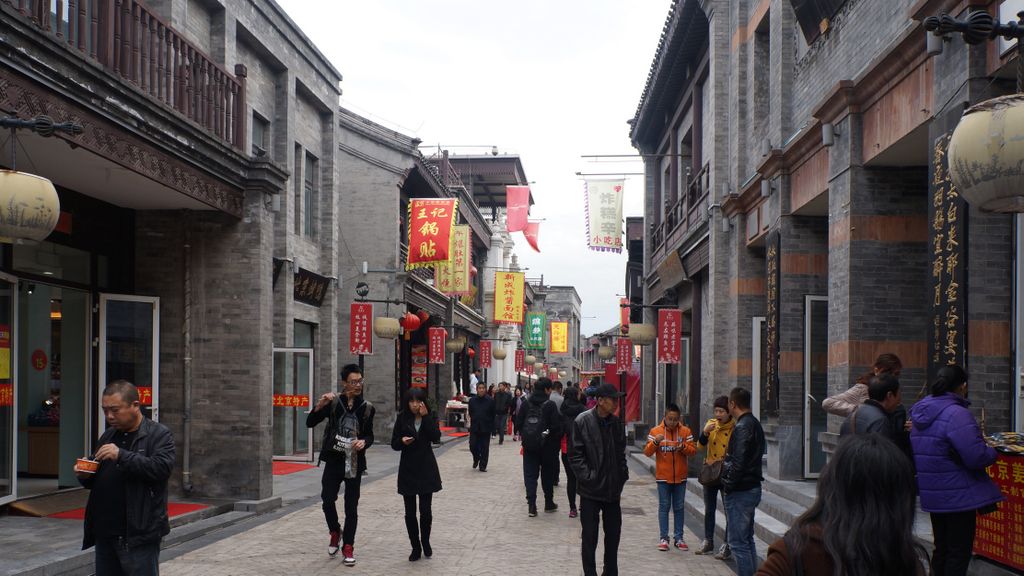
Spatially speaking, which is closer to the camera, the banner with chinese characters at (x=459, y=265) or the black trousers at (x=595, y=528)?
the black trousers at (x=595, y=528)

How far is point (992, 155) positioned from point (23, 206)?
627cm

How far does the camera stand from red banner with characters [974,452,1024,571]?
675 cm

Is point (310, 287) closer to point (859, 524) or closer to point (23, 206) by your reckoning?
point (23, 206)

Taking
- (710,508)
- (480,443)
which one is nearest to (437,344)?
(480,443)

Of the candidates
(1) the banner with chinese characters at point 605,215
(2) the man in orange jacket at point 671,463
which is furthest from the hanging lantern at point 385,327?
(2) the man in orange jacket at point 671,463

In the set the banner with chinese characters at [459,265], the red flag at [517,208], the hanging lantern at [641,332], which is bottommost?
the hanging lantern at [641,332]

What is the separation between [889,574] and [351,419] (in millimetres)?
7193

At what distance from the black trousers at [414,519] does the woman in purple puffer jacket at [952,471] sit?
4.68m

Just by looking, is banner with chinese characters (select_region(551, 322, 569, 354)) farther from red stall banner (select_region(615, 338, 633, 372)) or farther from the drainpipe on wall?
the drainpipe on wall

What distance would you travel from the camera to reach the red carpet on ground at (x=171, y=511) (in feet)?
35.9

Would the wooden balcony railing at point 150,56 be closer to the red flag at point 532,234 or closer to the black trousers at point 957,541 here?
the black trousers at point 957,541

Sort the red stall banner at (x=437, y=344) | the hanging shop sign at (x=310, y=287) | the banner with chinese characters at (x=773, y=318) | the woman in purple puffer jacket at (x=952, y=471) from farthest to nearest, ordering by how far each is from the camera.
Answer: the red stall banner at (x=437, y=344) < the hanging shop sign at (x=310, y=287) < the banner with chinese characters at (x=773, y=318) < the woman in purple puffer jacket at (x=952, y=471)

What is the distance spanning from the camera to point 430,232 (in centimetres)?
2433

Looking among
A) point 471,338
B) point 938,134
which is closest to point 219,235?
point 938,134
